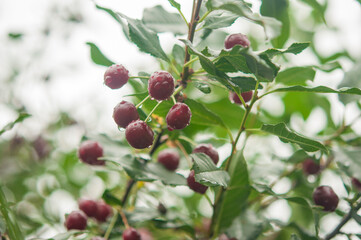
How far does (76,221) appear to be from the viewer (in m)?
1.19

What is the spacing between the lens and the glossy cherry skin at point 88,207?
1320mm

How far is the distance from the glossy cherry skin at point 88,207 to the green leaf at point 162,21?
0.70 meters

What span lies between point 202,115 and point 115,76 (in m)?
0.30

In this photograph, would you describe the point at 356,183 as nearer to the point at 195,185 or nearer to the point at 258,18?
the point at 195,185

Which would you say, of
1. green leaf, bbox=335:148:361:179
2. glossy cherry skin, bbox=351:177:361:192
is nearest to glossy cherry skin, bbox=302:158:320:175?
glossy cherry skin, bbox=351:177:361:192

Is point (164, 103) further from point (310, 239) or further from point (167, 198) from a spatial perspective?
point (167, 198)

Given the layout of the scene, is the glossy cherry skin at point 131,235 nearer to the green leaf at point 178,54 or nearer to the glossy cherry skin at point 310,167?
the green leaf at point 178,54

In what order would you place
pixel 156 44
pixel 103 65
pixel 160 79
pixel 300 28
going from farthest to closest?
pixel 300 28
pixel 103 65
pixel 156 44
pixel 160 79

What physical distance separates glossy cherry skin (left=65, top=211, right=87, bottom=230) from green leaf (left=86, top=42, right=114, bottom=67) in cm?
51

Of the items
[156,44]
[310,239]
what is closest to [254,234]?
[310,239]

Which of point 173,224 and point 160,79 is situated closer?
point 160,79

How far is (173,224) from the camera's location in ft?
3.90

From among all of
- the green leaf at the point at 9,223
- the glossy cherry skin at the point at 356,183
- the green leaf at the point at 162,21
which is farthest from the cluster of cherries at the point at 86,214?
the glossy cherry skin at the point at 356,183

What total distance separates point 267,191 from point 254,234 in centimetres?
26
